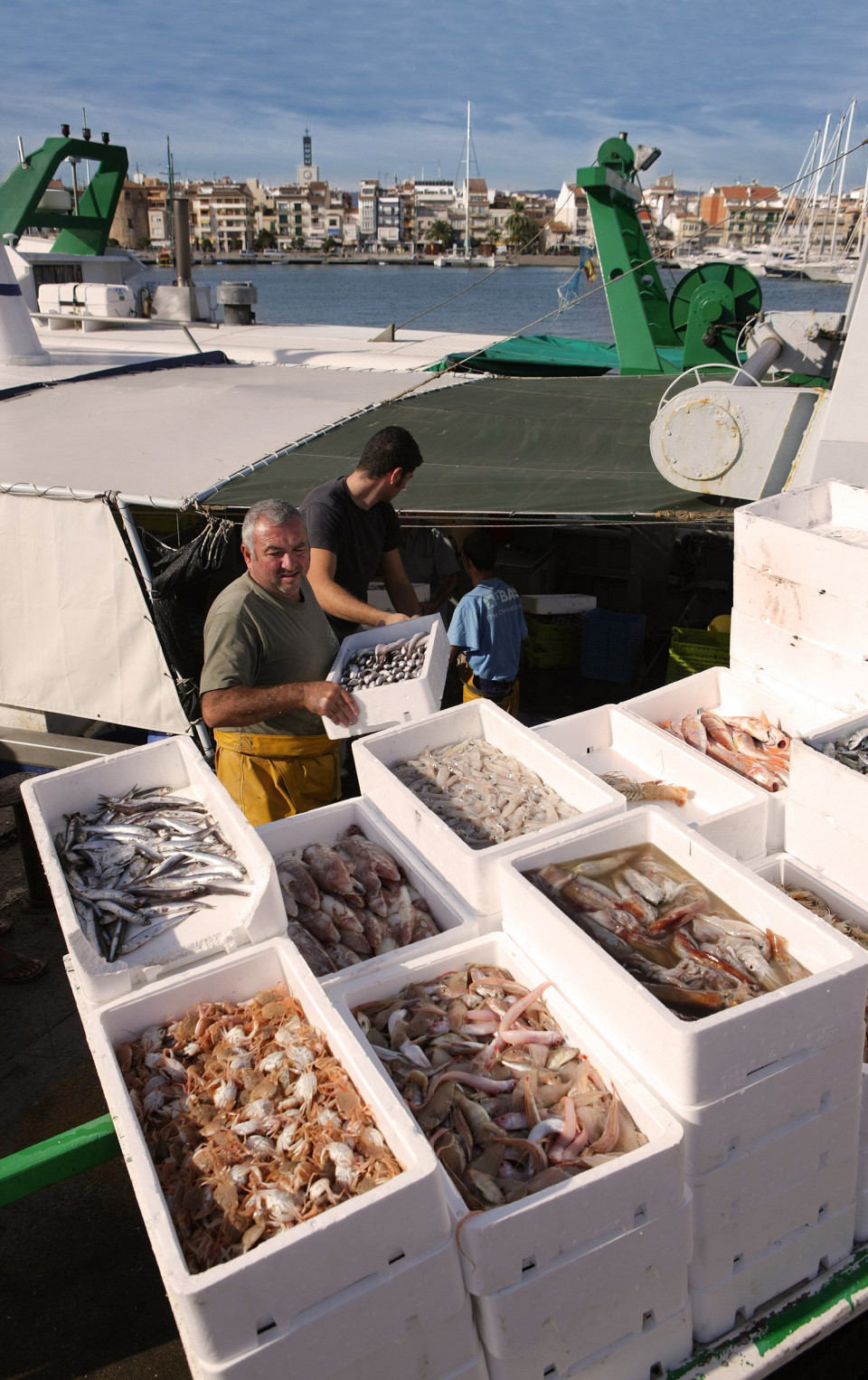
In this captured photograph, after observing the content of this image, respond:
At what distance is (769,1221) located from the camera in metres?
2.48

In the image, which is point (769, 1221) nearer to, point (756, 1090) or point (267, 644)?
point (756, 1090)

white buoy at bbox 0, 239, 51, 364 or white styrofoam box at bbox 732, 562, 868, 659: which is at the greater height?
white buoy at bbox 0, 239, 51, 364

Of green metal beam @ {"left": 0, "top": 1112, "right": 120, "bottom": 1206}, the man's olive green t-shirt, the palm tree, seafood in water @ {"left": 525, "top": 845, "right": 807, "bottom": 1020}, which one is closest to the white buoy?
the man's olive green t-shirt

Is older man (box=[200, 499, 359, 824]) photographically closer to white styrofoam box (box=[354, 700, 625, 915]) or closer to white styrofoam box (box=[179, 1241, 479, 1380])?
white styrofoam box (box=[354, 700, 625, 915])

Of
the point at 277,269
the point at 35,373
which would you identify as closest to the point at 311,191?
the point at 277,269

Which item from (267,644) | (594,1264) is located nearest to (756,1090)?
(594,1264)

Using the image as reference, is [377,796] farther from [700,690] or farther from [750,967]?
[700,690]

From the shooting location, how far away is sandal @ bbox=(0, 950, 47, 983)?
5488 mm

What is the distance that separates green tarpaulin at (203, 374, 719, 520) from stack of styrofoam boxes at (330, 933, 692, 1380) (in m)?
4.40

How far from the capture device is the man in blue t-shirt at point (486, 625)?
6.21 metres

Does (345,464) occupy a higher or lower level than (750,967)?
higher

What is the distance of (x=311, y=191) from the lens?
187 meters

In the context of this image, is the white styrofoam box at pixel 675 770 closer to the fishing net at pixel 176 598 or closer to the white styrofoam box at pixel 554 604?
the fishing net at pixel 176 598

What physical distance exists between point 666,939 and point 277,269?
13019 cm
